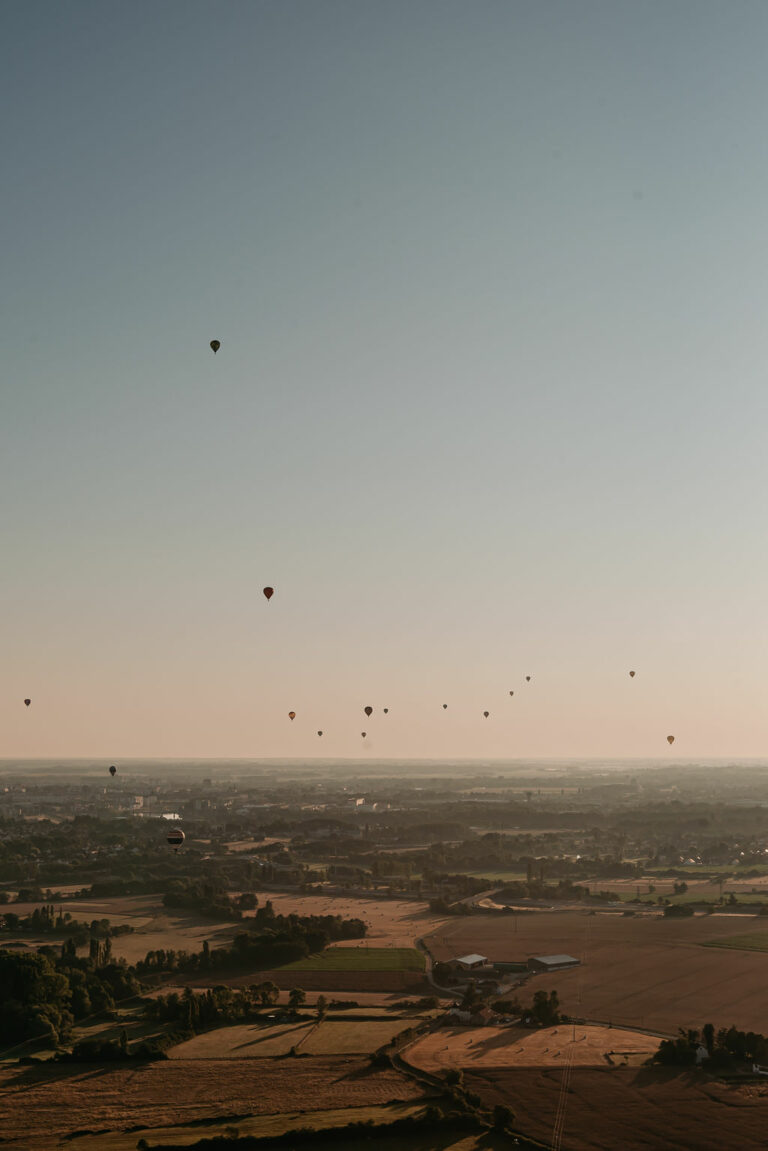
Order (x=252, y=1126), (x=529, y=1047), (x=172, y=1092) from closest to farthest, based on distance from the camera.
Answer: (x=252, y=1126) → (x=172, y=1092) → (x=529, y=1047)

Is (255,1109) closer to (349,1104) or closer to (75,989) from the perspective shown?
(349,1104)

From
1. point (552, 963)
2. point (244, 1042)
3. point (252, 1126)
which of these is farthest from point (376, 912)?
point (252, 1126)

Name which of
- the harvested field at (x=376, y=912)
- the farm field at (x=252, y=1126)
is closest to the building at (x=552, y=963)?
the harvested field at (x=376, y=912)

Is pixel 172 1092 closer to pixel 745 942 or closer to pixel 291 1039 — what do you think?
pixel 291 1039

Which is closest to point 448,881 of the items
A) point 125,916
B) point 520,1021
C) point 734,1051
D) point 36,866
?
point 125,916

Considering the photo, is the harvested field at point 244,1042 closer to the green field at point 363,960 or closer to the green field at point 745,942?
the green field at point 363,960

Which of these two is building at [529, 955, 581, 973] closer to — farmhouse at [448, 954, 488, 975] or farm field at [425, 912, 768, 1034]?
farm field at [425, 912, 768, 1034]
